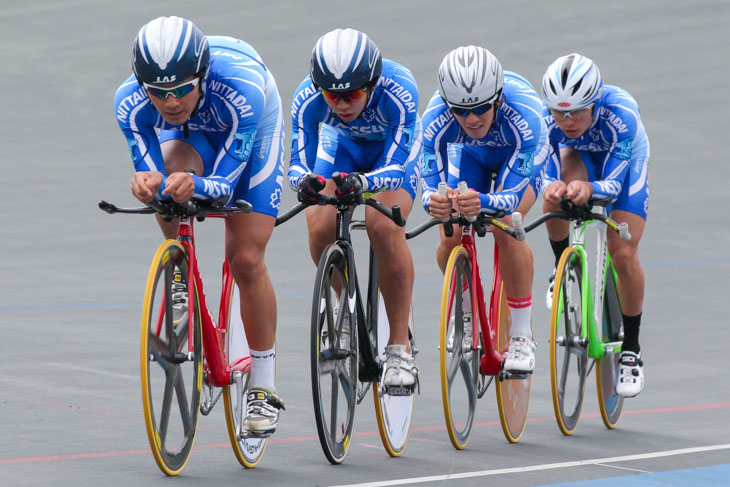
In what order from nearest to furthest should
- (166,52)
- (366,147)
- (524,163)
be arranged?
(166,52), (366,147), (524,163)

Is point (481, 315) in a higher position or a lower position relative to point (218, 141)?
lower

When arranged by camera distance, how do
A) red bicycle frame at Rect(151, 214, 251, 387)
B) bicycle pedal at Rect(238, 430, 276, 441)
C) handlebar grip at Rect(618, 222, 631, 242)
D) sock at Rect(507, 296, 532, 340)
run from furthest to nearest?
handlebar grip at Rect(618, 222, 631, 242) → sock at Rect(507, 296, 532, 340) → bicycle pedal at Rect(238, 430, 276, 441) → red bicycle frame at Rect(151, 214, 251, 387)

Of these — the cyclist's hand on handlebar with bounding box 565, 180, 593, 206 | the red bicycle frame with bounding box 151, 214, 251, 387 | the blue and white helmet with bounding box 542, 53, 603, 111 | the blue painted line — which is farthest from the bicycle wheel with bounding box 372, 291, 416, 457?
the blue and white helmet with bounding box 542, 53, 603, 111

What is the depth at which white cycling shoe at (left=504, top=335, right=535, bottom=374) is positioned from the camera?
5996mm

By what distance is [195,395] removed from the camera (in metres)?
4.91

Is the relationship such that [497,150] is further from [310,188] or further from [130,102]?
[130,102]

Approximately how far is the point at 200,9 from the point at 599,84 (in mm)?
15065

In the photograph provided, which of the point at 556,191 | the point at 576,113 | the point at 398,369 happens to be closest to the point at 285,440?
the point at 398,369

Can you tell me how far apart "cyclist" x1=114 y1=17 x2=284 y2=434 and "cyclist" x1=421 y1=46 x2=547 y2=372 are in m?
0.87

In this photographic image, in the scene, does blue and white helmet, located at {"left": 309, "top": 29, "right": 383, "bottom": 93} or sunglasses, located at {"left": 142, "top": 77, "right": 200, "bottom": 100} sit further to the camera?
blue and white helmet, located at {"left": 309, "top": 29, "right": 383, "bottom": 93}

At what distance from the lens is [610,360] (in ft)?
21.9

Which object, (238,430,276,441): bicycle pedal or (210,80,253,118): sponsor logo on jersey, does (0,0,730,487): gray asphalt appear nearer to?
(238,430,276,441): bicycle pedal

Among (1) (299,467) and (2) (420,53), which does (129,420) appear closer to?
(1) (299,467)

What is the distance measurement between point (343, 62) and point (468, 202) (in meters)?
0.86
